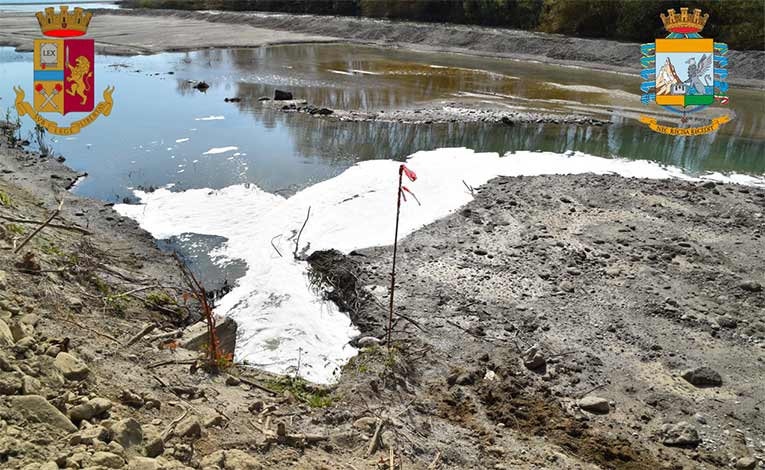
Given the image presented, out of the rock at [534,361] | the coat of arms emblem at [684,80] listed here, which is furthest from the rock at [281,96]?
the rock at [534,361]

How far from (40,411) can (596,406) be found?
5.44 metres

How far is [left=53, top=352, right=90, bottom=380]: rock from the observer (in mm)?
4890

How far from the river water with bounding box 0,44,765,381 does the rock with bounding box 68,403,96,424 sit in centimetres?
344

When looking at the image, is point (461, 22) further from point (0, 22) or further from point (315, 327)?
point (315, 327)

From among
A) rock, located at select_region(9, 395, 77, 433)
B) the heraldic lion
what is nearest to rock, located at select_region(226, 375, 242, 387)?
rock, located at select_region(9, 395, 77, 433)

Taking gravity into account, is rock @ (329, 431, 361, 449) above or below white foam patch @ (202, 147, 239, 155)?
below

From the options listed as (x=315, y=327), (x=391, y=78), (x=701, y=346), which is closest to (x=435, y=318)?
(x=315, y=327)

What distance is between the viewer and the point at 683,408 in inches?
273

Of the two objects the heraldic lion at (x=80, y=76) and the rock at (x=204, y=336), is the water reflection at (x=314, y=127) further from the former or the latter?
the rock at (x=204, y=336)

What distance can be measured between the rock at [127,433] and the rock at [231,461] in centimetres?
49

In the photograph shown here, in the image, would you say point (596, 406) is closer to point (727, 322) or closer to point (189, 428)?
point (727, 322)

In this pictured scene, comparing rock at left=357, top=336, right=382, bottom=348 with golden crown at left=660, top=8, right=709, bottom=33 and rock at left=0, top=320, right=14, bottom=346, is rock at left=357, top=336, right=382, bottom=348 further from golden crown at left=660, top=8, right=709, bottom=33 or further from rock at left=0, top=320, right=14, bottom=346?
golden crown at left=660, top=8, right=709, bottom=33

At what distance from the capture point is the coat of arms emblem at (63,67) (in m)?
12.2

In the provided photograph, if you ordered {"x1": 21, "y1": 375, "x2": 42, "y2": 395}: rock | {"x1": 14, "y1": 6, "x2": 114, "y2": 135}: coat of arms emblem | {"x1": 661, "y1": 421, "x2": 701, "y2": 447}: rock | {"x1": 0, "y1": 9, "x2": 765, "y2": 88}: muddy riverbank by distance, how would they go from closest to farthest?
{"x1": 21, "y1": 375, "x2": 42, "y2": 395}: rock → {"x1": 661, "y1": 421, "x2": 701, "y2": 447}: rock → {"x1": 14, "y1": 6, "x2": 114, "y2": 135}: coat of arms emblem → {"x1": 0, "y1": 9, "x2": 765, "y2": 88}: muddy riverbank
